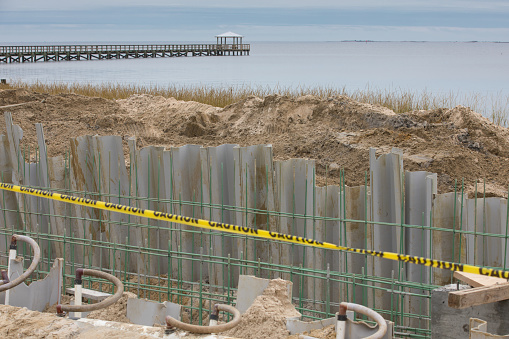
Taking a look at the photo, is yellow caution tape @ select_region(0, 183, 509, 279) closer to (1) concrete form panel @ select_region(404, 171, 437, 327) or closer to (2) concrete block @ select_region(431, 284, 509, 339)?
(2) concrete block @ select_region(431, 284, 509, 339)

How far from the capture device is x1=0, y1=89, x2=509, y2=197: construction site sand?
799 centimetres

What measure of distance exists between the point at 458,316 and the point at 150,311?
253 cm

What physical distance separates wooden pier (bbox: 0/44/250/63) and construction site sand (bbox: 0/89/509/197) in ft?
188

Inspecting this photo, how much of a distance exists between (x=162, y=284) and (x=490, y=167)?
14.6 ft

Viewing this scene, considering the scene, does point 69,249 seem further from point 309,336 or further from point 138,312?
point 309,336

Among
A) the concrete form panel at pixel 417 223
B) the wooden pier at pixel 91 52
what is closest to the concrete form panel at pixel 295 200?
the concrete form panel at pixel 417 223

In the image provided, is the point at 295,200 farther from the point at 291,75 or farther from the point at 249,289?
the point at 291,75

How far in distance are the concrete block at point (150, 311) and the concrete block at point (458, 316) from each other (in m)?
2.09

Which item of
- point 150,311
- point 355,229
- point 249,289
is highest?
point 355,229

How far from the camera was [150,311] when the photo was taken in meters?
5.34

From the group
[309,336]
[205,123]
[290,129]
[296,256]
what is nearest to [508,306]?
[309,336]

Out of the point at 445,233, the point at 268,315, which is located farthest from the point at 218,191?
the point at 445,233

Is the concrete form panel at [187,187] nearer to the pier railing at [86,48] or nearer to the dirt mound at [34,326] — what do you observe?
the dirt mound at [34,326]

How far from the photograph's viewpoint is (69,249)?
773 cm
